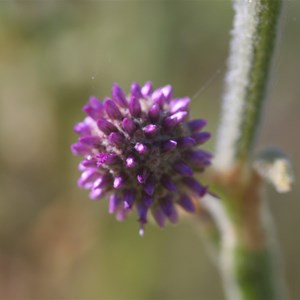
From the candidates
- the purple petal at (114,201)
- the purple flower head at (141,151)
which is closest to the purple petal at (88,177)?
the purple flower head at (141,151)

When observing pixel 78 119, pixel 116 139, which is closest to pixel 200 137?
pixel 116 139

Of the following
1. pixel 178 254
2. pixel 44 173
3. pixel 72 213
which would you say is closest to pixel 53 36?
pixel 44 173

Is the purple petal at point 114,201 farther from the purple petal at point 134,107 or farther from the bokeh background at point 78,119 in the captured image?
the bokeh background at point 78,119

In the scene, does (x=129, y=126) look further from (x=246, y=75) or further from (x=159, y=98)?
(x=246, y=75)

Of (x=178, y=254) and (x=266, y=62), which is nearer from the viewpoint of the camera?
(x=266, y=62)

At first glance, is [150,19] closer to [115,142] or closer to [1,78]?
[1,78]

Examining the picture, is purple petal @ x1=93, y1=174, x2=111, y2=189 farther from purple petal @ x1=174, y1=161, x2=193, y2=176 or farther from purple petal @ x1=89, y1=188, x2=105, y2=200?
purple petal @ x1=174, y1=161, x2=193, y2=176
